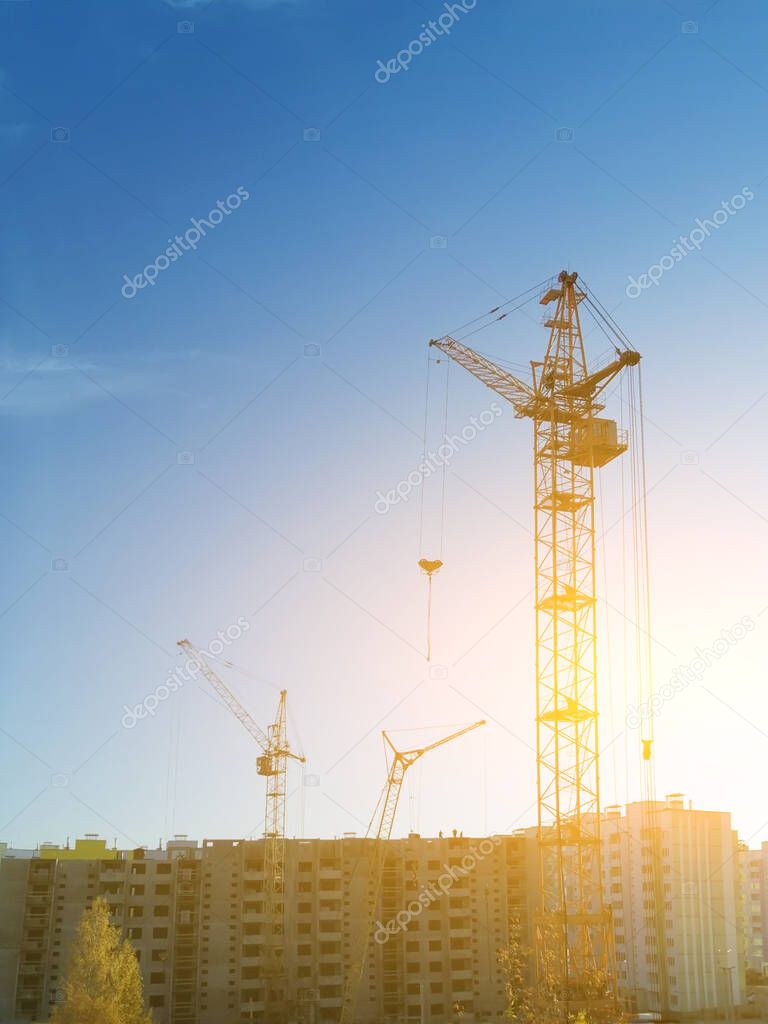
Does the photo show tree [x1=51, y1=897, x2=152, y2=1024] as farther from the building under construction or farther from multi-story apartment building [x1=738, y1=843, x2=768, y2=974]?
multi-story apartment building [x1=738, y1=843, x2=768, y2=974]

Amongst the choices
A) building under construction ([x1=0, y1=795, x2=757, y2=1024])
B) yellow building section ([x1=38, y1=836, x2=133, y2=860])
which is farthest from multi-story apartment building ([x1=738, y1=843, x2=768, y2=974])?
Answer: yellow building section ([x1=38, y1=836, x2=133, y2=860])

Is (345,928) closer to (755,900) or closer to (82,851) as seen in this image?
(82,851)

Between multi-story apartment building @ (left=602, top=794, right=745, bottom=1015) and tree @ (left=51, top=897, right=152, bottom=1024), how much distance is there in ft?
134

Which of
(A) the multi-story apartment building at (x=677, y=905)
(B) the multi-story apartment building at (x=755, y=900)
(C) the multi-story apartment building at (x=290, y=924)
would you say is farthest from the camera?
(B) the multi-story apartment building at (x=755, y=900)

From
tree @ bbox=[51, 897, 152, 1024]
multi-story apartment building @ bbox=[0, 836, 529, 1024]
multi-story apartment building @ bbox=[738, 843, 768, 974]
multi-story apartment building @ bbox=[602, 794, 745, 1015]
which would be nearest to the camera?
tree @ bbox=[51, 897, 152, 1024]

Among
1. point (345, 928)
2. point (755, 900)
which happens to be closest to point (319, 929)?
point (345, 928)

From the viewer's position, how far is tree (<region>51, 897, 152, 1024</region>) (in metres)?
48.8

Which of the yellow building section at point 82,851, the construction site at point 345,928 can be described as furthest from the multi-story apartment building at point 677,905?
the yellow building section at point 82,851

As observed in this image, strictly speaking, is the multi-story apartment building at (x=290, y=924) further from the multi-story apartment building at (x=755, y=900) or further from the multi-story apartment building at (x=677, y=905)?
the multi-story apartment building at (x=755, y=900)

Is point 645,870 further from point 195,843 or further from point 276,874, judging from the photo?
point 195,843

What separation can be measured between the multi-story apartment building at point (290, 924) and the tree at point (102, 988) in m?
11.3

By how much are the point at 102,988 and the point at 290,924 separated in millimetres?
22540

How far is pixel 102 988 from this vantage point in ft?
165

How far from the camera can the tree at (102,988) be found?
48.8 metres
